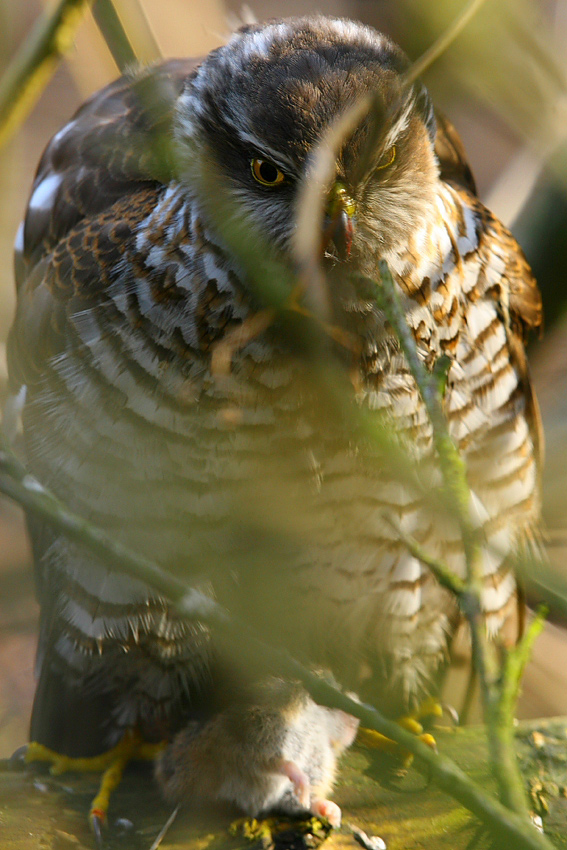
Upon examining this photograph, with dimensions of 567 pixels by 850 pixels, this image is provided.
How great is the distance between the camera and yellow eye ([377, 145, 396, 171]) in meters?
1.85

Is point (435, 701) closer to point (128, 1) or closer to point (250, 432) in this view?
point (250, 432)

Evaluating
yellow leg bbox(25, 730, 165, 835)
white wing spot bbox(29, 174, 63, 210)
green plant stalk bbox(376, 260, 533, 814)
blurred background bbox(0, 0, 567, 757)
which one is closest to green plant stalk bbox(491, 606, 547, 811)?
green plant stalk bbox(376, 260, 533, 814)

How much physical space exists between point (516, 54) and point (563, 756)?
175 centimetres

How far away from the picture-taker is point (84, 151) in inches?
98.0

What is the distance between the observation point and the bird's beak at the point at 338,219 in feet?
5.47

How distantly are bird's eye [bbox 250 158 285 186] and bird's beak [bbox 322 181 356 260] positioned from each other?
0.52 ft

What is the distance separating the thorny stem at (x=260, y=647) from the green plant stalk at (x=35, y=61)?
768 mm

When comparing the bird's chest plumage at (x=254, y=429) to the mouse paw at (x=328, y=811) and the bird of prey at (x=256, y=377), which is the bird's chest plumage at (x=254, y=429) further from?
the mouse paw at (x=328, y=811)

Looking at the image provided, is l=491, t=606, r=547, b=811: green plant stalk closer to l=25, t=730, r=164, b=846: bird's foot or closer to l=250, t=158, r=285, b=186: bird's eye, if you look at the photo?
l=250, t=158, r=285, b=186: bird's eye

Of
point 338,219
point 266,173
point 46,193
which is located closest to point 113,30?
point 266,173

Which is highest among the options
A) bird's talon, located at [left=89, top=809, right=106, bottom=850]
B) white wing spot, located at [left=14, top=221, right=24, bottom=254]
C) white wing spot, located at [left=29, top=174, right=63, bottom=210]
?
white wing spot, located at [left=29, top=174, right=63, bottom=210]

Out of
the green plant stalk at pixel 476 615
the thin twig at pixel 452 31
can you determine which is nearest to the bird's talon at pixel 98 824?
the green plant stalk at pixel 476 615

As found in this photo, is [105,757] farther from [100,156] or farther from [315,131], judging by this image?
[315,131]

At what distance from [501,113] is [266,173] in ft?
2.11
